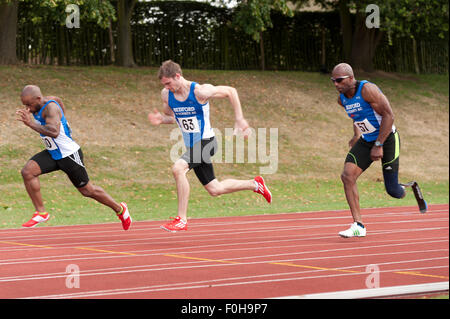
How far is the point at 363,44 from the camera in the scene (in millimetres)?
30609

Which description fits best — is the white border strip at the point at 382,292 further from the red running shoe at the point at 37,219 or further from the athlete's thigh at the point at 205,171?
the red running shoe at the point at 37,219

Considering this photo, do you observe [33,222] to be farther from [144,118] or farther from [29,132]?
[144,118]

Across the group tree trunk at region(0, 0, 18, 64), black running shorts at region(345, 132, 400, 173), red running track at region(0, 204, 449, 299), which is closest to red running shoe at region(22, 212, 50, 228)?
red running track at region(0, 204, 449, 299)

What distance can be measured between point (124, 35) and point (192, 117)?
1775 cm

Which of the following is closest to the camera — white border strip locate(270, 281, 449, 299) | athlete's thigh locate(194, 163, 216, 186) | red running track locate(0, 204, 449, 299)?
white border strip locate(270, 281, 449, 299)

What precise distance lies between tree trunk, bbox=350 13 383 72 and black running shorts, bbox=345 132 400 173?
822 inches

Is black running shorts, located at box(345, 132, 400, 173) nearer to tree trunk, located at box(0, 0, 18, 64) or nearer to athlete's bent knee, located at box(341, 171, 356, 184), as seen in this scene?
athlete's bent knee, located at box(341, 171, 356, 184)

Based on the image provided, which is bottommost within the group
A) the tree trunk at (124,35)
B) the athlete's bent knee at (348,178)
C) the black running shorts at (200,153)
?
the athlete's bent knee at (348,178)

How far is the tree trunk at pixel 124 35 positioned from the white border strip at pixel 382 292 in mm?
21508

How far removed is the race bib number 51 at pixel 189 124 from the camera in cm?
948

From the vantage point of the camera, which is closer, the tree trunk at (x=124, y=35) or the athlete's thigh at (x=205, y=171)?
the athlete's thigh at (x=205, y=171)

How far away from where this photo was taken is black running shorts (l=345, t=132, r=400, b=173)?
949 centimetres

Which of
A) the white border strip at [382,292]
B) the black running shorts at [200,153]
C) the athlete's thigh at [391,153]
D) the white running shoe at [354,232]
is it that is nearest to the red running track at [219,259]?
the white running shoe at [354,232]

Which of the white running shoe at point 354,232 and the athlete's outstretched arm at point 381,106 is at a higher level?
the athlete's outstretched arm at point 381,106
